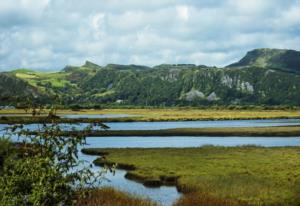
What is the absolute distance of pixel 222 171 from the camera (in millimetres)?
53969

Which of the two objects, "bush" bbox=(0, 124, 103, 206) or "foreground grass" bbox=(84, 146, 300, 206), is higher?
"bush" bbox=(0, 124, 103, 206)

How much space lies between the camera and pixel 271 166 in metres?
57.6

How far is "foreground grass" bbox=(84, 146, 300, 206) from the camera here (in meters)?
38.9

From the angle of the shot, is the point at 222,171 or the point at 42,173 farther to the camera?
the point at 222,171

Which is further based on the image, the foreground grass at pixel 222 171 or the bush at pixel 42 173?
the foreground grass at pixel 222 171

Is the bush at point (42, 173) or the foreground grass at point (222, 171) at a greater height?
the bush at point (42, 173)

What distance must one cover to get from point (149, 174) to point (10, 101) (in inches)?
1563

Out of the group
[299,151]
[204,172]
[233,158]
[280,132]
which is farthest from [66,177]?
[280,132]

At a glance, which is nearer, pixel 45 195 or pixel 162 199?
pixel 45 195

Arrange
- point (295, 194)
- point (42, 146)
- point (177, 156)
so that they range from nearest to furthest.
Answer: point (42, 146) → point (295, 194) → point (177, 156)

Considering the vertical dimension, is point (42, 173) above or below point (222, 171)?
above

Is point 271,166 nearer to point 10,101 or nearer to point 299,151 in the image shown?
point 299,151

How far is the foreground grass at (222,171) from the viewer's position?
38.9m

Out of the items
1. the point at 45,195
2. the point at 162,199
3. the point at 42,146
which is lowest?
the point at 162,199
